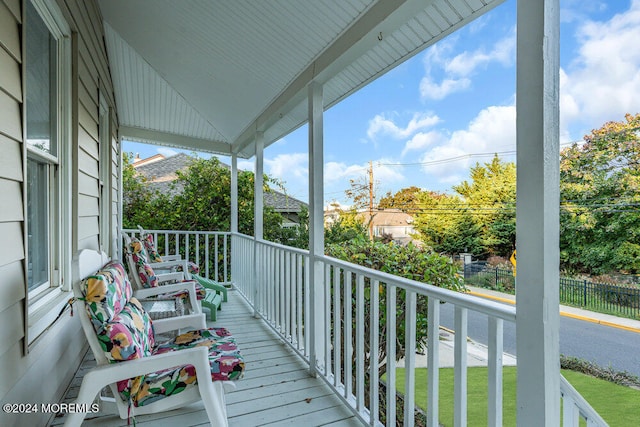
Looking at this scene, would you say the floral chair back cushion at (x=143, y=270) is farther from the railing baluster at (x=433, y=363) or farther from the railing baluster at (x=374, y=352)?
the railing baluster at (x=433, y=363)

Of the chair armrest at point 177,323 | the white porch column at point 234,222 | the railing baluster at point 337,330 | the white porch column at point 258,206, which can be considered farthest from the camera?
the white porch column at point 234,222

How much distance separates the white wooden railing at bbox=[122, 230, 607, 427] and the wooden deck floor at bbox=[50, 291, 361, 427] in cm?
10

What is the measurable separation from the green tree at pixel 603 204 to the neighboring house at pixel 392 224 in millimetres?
1899

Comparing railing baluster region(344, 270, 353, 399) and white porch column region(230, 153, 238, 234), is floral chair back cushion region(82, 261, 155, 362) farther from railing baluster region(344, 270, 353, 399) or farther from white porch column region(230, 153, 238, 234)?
white porch column region(230, 153, 238, 234)

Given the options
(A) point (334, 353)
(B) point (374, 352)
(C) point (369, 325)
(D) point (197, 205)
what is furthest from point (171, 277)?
(D) point (197, 205)

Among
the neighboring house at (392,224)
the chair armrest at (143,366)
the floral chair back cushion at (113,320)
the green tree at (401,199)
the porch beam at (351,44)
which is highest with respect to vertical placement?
the porch beam at (351,44)

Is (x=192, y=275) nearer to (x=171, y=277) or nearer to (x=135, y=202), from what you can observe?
(x=171, y=277)

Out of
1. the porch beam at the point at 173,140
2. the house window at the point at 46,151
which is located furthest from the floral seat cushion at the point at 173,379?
the porch beam at the point at 173,140

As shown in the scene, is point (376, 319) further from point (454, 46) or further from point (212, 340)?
point (454, 46)

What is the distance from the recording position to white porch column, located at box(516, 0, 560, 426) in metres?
1.11

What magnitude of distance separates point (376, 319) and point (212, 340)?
3.29ft

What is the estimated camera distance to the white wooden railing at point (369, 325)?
1323mm

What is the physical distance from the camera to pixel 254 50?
280 cm

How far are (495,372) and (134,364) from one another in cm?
147
